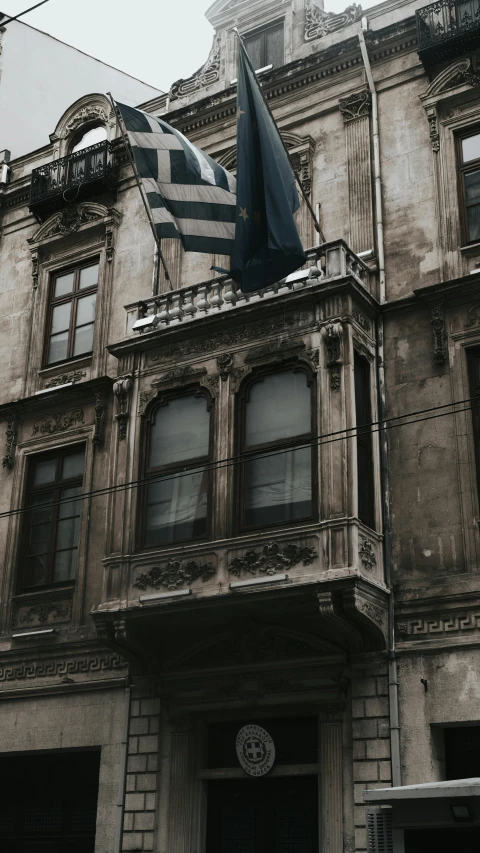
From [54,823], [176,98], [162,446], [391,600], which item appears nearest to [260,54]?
[176,98]

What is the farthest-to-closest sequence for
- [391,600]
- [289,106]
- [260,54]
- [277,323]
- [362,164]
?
[260,54] → [289,106] → [362,164] → [277,323] → [391,600]

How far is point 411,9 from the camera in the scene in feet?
69.7

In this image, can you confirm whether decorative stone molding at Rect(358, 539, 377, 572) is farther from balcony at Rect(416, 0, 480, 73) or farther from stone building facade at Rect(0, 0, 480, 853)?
balcony at Rect(416, 0, 480, 73)

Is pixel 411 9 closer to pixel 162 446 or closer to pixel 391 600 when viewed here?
pixel 162 446

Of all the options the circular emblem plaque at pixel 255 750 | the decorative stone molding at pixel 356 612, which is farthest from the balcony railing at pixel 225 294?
the circular emblem plaque at pixel 255 750

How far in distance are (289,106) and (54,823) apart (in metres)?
14.8

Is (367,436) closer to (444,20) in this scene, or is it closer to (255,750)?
(255,750)

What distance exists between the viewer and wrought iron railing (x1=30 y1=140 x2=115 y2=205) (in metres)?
24.1

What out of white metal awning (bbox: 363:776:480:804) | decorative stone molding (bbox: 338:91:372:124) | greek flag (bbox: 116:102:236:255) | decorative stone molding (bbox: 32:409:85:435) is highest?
decorative stone molding (bbox: 338:91:372:124)

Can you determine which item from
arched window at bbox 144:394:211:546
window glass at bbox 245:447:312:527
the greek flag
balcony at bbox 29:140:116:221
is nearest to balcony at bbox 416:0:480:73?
the greek flag

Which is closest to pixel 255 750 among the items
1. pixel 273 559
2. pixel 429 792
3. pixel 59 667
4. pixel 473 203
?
pixel 273 559

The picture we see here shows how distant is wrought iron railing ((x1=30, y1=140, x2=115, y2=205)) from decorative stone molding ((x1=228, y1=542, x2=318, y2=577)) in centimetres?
1077

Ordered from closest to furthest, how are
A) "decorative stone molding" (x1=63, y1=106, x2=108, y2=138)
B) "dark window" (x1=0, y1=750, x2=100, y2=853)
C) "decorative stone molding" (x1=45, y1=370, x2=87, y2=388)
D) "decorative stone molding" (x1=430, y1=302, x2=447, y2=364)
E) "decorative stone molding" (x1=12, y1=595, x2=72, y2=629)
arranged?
"decorative stone molding" (x1=430, y1=302, x2=447, y2=364), "dark window" (x1=0, y1=750, x2=100, y2=853), "decorative stone molding" (x1=12, y1=595, x2=72, y2=629), "decorative stone molding" (x1=45, y1=370, x2=87, y2=388), "decorative stone molding" (x1=63, y1=106, x2=108, y2=138)

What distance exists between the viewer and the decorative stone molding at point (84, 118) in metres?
25.4
